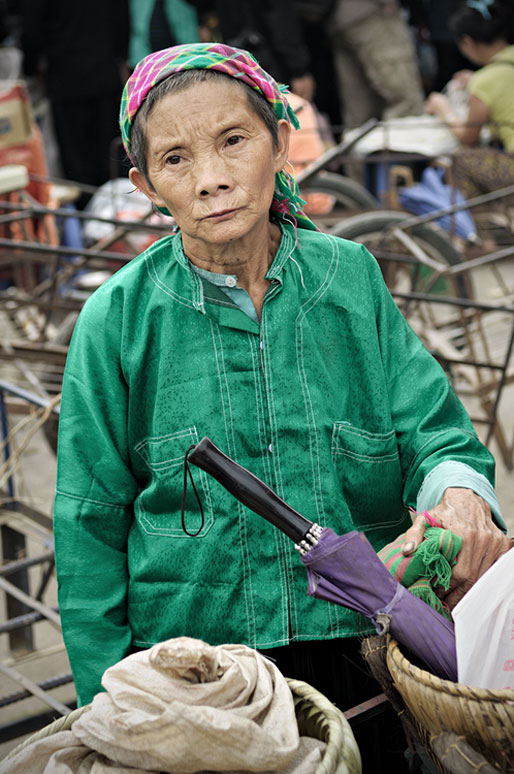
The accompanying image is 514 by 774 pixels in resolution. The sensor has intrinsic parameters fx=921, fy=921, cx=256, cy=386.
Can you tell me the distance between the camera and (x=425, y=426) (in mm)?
Answer: 1539

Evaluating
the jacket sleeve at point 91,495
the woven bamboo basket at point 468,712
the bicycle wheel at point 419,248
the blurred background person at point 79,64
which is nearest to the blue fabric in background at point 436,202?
the bicycle wheel at point 419,248

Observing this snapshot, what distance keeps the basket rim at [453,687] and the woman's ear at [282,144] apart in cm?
84

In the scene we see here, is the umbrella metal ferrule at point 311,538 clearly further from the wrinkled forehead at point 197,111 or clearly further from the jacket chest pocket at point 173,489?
the wrinkled forehead at point 197,111

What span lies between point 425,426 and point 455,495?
0.62 ft

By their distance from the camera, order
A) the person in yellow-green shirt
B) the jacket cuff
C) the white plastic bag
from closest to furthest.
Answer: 1. the white plastic bag
2. the jacket cuff
3. the person in yellow-green shirt

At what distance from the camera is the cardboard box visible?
6.34 metres

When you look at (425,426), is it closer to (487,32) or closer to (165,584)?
(165,584)

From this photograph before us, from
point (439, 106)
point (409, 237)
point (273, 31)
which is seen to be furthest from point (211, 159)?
point (273, 31)

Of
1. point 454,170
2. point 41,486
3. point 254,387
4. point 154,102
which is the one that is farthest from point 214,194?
point 454,170

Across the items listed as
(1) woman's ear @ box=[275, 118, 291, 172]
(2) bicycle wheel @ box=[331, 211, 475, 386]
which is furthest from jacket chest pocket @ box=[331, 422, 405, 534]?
(2) bicycle wheel @ box=[331, 211, 475, 386]

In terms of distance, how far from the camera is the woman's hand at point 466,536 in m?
1.31

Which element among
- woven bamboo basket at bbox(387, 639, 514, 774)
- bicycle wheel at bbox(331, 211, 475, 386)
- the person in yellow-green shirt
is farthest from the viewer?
the person in yellow-green shirt

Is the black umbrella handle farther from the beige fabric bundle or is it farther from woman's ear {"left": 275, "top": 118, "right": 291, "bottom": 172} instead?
woman's ear {"left": 275, "top": 118, "right": 291, "bottom": 172}

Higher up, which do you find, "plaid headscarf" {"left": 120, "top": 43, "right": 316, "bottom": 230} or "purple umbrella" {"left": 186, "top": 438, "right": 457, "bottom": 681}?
"plaid headscarf" {"left": 120, "top": 43, "right": 316, "bottom": 230}
